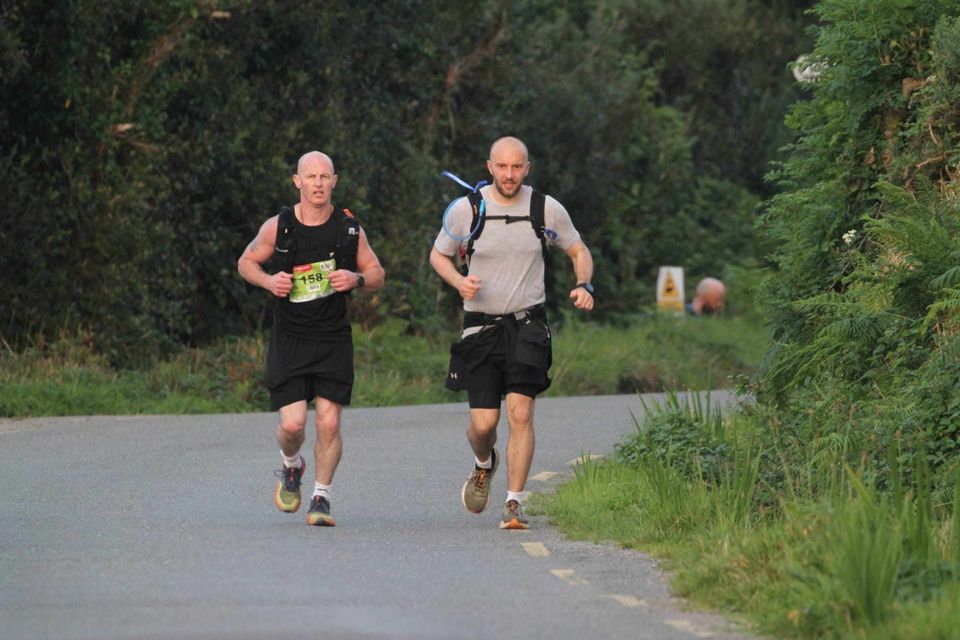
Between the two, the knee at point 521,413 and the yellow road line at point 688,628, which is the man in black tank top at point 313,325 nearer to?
the knee at point 521,413

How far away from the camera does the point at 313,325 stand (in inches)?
437

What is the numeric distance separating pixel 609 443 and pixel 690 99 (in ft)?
80.9

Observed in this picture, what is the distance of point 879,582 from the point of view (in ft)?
23.6

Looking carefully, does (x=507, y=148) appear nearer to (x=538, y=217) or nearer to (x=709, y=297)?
(x=538, y=217)

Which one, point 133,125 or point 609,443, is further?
point 133,125

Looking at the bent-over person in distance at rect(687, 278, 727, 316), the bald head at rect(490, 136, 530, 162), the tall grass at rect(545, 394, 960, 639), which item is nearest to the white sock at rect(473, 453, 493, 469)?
the tall grass at rect(545, 394, 960, 639)

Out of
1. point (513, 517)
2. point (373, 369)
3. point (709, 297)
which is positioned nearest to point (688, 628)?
point (513, 517)

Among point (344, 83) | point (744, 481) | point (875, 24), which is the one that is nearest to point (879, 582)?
point (744, 481)

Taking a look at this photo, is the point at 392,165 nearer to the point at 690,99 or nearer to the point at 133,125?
the point at 133,125

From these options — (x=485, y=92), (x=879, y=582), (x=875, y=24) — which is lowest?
(x=879, y=582)

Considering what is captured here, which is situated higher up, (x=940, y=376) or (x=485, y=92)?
(x=485, y=92)

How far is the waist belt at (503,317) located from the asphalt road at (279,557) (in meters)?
1.07

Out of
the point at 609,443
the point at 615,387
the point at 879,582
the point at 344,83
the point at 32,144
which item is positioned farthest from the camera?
the point at 344,83

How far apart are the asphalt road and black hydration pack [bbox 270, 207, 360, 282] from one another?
4.50 feet
